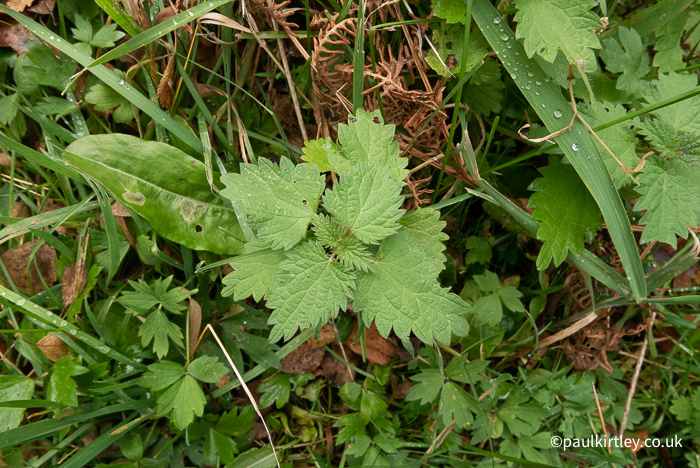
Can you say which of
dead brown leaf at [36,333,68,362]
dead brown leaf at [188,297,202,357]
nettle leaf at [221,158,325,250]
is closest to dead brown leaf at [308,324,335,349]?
dead brown leaf at [188,297,202,357]

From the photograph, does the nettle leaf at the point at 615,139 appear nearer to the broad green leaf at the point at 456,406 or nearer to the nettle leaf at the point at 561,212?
the nettle leaf at the point at 561,212

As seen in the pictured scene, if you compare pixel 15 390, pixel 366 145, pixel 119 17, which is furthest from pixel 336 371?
pixel 119 17

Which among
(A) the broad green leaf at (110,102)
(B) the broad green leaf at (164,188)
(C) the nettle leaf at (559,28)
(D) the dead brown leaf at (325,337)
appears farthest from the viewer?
(D) the dead brown leaf at (325,337)

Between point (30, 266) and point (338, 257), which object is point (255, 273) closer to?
point (338, 257)

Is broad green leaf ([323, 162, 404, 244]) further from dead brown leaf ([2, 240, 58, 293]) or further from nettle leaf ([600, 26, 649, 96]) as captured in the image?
dead brown leaf ([2, 240, 58, 293])

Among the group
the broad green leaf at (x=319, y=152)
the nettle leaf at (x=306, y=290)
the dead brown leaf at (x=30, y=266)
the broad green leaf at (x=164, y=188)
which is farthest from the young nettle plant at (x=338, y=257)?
the dead brown leaf at (x=30, y=266)

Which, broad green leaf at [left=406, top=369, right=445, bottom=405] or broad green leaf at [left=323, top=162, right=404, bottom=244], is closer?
broad green leaf at [left=323, top=162, right=404, bottom=244]
